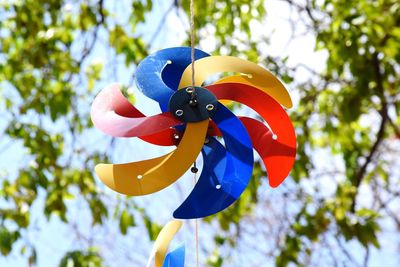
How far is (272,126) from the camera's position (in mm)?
1020

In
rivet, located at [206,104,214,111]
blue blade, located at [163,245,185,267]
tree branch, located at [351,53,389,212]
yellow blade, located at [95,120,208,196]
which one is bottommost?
tree branch, located at [351,53,389,212]

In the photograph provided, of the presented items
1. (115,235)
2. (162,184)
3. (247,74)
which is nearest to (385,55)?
(247,74)

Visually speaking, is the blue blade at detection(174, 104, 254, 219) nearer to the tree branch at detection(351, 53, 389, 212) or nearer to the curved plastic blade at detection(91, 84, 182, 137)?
the curved plastic blade at detection(91, 84, 182, 137)

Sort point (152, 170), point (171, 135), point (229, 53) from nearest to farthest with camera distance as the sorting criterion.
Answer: point (152, 170), point (171, 135), point (229, 53)

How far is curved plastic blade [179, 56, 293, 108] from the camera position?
102cm

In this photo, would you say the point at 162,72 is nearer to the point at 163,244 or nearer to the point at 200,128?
the point at 200,128

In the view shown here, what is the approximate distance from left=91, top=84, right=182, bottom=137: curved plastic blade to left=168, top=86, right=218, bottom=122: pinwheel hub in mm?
12

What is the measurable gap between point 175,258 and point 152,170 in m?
0.20

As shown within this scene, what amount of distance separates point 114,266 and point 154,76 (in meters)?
3.06

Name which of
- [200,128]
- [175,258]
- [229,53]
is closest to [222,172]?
[200,128]

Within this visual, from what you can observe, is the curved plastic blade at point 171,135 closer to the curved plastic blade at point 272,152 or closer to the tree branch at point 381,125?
the curved plastic blade at point 272,152

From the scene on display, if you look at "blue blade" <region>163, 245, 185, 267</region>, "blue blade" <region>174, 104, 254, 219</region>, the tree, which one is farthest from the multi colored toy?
the tree

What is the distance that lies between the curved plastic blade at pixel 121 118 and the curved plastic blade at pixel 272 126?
11 centimetres

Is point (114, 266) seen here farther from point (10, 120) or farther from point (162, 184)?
point (162, 184)
